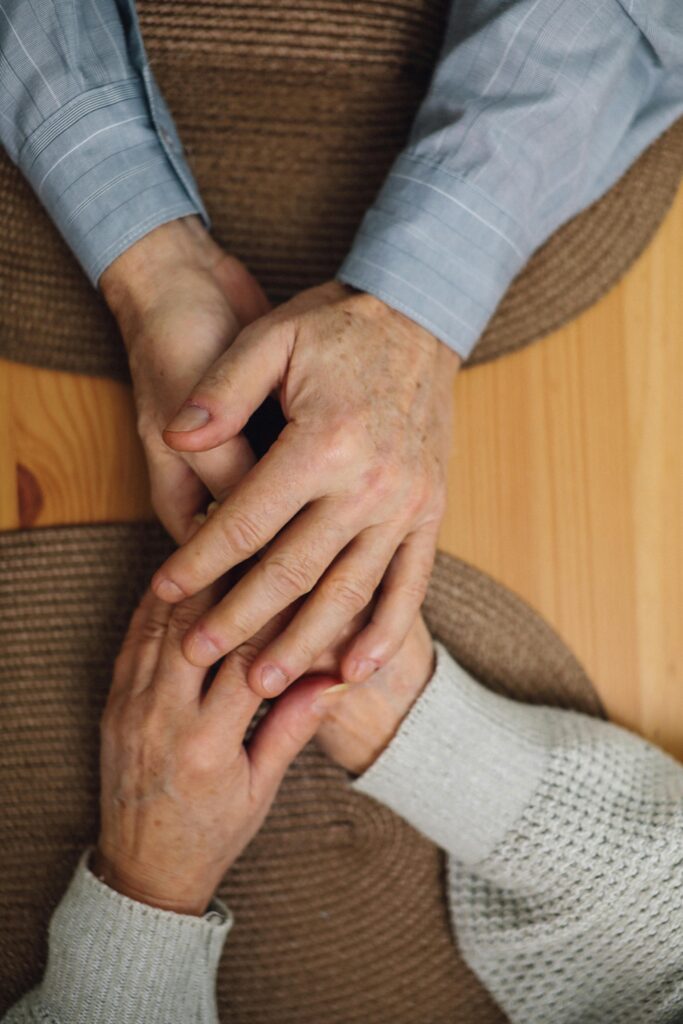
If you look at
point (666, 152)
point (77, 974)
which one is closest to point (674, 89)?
point (666, 152)

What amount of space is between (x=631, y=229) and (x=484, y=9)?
251 millimetres

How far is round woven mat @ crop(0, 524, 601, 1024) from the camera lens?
0.81 meters

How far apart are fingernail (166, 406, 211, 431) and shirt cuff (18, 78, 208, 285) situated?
183 mm

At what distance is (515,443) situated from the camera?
2.81ft

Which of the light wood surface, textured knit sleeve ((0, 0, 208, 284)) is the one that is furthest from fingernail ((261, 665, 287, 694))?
textured knit sleeve ((0, 0, 208, 284))

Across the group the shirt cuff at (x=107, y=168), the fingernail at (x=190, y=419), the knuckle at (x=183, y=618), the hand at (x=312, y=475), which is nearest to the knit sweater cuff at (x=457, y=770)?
the hand at (x=312, y=475)

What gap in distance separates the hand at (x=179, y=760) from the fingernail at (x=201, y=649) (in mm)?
33

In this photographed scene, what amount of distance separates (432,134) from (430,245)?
0.09 metres

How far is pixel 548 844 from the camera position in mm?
742

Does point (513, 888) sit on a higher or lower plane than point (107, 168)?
lower

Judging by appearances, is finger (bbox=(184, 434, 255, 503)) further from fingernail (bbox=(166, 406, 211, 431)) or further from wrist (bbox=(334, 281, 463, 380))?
wrist (bbox=(334, 281, 463, 380))

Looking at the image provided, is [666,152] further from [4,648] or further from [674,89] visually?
[4,648]

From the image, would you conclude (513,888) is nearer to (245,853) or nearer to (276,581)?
(245,853)

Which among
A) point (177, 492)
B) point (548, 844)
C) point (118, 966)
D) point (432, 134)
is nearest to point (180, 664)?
point (177, 492)
